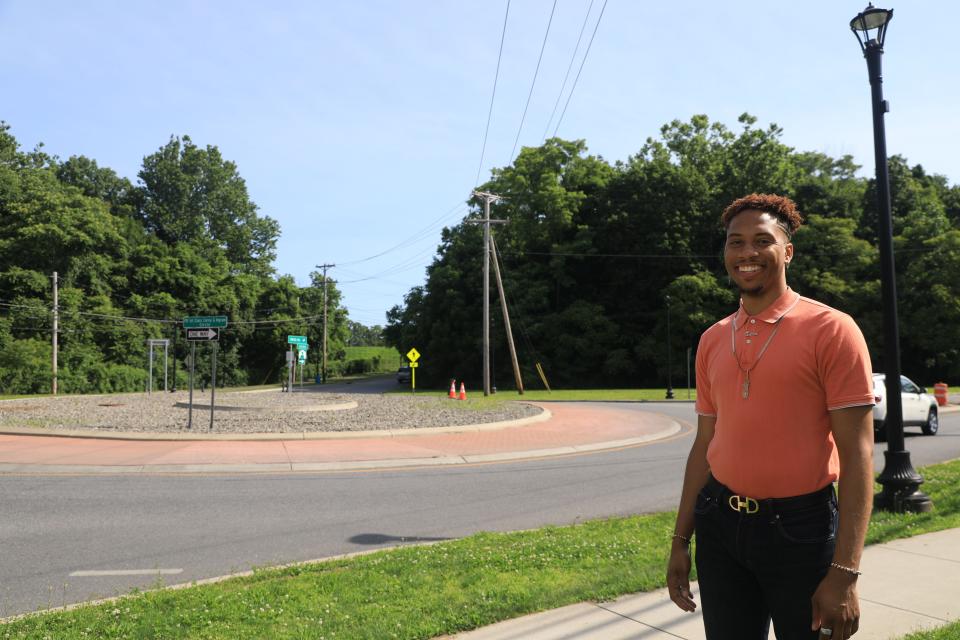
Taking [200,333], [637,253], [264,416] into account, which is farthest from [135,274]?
[200,333]

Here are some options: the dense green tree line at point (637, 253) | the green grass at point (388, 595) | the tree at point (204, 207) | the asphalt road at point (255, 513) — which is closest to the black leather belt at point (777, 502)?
the green grass at point (388, 595)

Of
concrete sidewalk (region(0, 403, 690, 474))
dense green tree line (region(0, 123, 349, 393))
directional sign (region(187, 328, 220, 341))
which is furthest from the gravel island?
dense green tree line (region(0, 123, 349, 393))

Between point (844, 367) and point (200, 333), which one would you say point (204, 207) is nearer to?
point (200, 333)

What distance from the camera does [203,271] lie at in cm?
6581

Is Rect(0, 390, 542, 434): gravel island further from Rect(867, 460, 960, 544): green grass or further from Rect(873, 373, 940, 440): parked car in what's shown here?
Rect(867, 460, 960, 544): green grass

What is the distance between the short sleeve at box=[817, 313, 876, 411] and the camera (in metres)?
2.23

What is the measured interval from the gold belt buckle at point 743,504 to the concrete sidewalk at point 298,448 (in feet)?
34.7

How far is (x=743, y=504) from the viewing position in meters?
2.40

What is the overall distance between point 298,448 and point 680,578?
12.6 meters

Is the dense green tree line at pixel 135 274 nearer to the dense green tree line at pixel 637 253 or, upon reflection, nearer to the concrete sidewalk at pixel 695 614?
the dense green tree line at pixel 637 253

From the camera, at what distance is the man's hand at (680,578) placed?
108 inches

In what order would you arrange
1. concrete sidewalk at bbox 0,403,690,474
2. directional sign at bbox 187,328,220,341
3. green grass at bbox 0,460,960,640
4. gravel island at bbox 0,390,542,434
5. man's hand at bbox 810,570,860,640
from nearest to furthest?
man's hand at bbox 810,570,860,640 → green grass at bbox 0,460,960,640 → concrete sidewalk at bbox 0,403,690,474 → directional sign at bbox 187,328,220,341 → gravel island at bbox 0,390,542,434

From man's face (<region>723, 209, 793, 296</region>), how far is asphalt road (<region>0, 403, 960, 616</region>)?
208 inches

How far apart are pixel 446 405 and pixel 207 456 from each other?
41.8 feet
